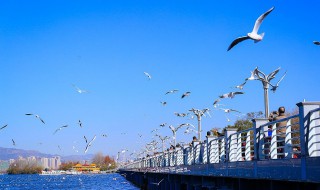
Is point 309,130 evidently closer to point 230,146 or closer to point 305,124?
point 305,124

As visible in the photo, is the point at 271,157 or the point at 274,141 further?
the point at 271,157

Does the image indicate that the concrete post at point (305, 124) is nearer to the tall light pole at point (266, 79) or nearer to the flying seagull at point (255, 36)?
the flying seagull at point (255, 36)

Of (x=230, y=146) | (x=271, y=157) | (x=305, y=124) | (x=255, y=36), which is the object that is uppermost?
(x=255, y=36)

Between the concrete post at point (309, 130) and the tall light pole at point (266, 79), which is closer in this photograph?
the concrete post at point (309, 130)

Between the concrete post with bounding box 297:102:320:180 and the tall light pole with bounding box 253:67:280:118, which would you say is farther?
the tall light pole with bounding box 253:67:280:118

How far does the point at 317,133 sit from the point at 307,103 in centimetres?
64

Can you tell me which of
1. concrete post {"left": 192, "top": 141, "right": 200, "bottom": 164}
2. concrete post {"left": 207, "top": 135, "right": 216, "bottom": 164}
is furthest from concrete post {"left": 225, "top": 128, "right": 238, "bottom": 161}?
concrete post {"left": 192, "top": 141, "right": 200, "bottom": 164}

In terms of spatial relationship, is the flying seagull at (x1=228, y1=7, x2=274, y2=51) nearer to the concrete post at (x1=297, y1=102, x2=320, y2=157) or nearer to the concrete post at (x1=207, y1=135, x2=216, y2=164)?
the concrete post at (x1=297, y1=102, x2=320, y2=157)

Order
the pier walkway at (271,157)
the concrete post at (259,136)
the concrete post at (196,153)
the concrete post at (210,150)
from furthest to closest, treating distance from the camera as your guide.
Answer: the concrete post at (196,153)
the concrete post at (210,150)
the concrete post at (259,136)
the pier walkway at (271,157)

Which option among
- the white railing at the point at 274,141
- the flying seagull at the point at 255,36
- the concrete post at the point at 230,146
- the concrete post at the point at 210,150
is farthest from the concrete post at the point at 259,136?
the concrete post at the point at 210,150

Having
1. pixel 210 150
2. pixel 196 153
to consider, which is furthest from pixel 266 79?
pixel 196 153

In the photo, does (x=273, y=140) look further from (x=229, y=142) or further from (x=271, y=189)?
(x=229, y=142)

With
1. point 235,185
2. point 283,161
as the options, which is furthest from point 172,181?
point 283,161

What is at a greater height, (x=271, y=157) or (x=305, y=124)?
(x=305, y=124)
